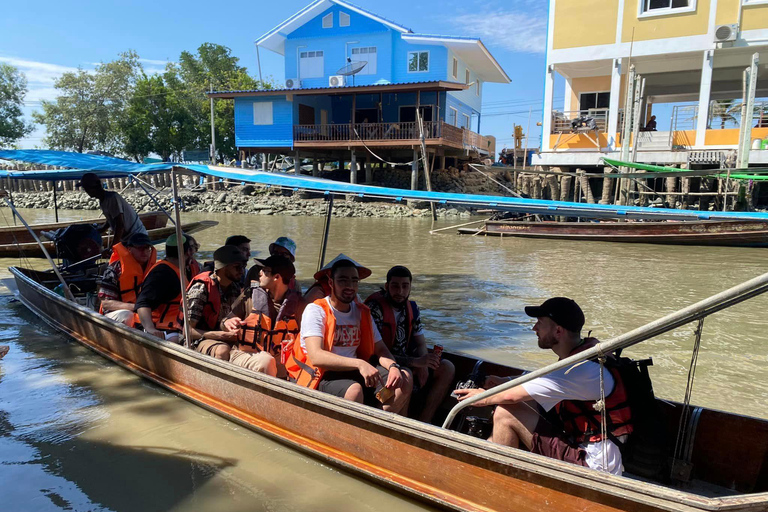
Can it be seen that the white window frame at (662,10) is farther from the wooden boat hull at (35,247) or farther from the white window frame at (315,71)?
the wooden boat hull at (35,247)

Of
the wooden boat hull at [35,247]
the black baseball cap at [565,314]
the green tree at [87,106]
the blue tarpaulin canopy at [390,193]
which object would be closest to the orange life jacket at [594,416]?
the black baseball cap at [565,314]

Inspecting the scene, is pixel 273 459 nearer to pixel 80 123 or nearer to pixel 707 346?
pixel 707 346

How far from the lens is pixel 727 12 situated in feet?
57.2

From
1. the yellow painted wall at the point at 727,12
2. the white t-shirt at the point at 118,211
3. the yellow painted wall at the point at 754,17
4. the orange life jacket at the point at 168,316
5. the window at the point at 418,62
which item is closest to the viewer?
the orange life jacket at the point at 168,316

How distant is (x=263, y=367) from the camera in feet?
13.9

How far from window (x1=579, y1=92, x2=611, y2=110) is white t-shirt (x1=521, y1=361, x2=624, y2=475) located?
20.6 m

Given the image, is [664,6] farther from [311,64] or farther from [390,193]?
[390,193]

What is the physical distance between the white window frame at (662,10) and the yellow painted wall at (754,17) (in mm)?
1571

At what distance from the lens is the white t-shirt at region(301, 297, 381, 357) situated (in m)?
3.69

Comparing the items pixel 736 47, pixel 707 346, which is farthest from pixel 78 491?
pixel 736 47

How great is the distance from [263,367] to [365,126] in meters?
20.9

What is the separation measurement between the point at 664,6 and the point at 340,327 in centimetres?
2035

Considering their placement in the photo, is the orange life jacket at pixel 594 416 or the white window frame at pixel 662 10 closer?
the orange life jacket at pixel 594 416

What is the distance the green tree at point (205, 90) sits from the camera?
38.7m
